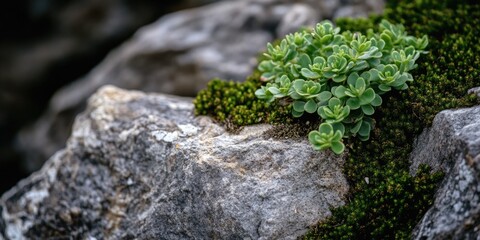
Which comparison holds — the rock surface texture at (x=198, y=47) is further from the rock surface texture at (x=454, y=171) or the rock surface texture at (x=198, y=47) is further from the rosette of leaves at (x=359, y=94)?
the rock surface texture at (x=454, y=171)

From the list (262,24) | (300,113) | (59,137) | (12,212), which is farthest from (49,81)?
(300,113)

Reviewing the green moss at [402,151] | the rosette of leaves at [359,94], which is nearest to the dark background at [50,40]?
the green moss at [402,151]

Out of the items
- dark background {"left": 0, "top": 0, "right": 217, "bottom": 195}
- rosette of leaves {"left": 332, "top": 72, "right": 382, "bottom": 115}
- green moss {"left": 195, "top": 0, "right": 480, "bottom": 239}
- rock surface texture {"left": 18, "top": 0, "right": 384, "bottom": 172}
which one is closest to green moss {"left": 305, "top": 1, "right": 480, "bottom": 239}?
green moss {"left": 195, "top": 0, "right": 480, "bottom": 239}

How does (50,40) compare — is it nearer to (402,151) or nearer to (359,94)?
(359,94)

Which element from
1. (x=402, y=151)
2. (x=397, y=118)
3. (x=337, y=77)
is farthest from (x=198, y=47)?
(x=402, y=151)

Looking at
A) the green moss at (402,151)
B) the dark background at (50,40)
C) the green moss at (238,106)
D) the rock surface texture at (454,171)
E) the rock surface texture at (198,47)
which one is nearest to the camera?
the rock surface texture at (454,171)

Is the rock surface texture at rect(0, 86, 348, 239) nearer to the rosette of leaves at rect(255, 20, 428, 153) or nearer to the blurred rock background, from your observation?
the rosette of leaves at rect(255, 20, 428, 153)

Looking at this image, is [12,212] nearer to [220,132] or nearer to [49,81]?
[220,132]
